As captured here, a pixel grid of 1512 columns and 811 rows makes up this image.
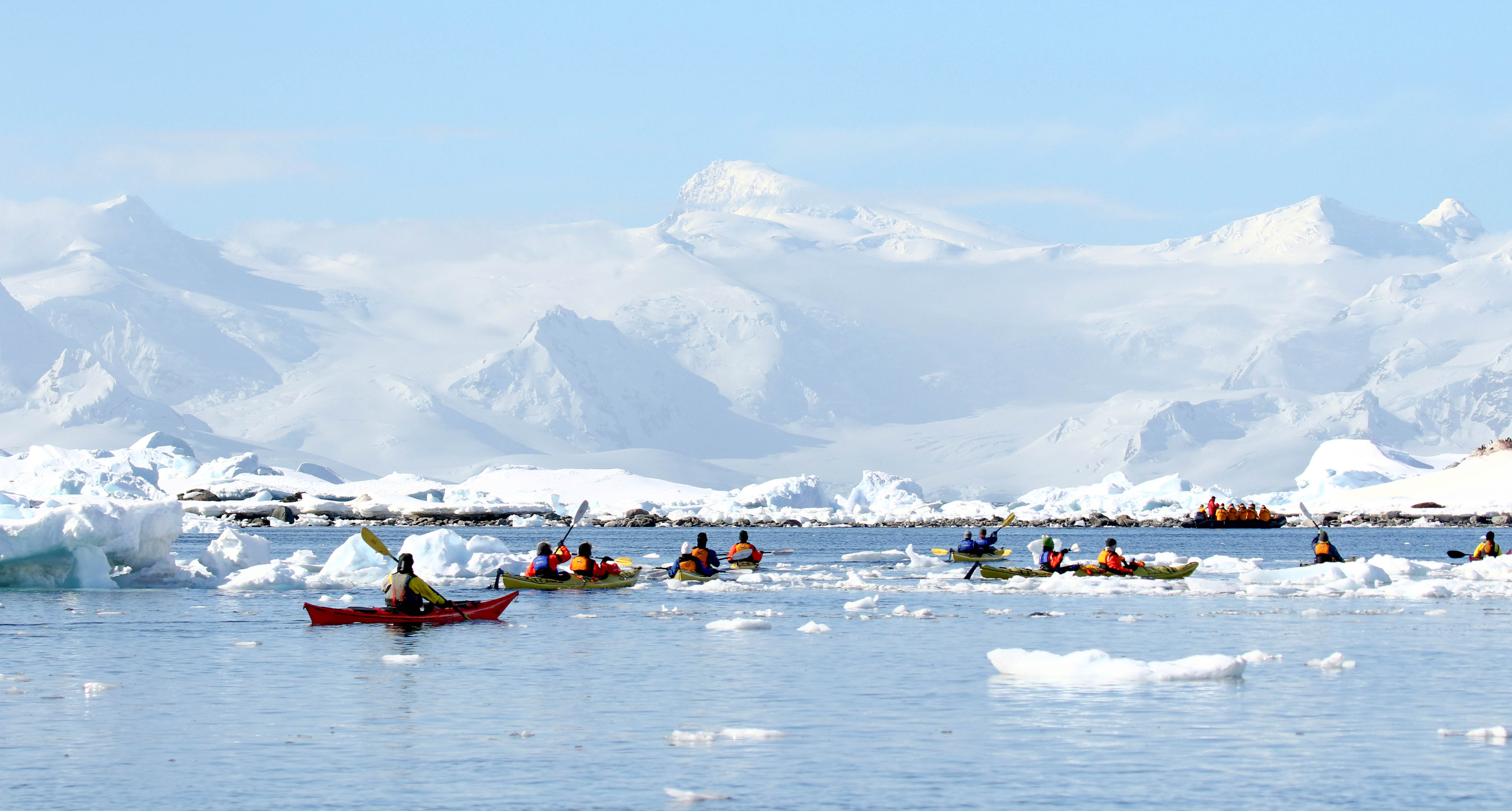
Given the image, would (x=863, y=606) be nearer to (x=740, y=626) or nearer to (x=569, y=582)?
(x=740, y=626)

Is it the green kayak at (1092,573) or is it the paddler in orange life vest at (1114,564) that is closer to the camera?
the paddler in orange life vest at (1114,564)

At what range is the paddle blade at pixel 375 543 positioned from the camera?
105 ft

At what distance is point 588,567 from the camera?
3972 cm

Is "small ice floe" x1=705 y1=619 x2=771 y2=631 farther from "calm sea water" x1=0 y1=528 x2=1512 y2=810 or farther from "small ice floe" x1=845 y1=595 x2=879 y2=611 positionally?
"small ice floe" x1=845 y1=595 x2=879 y2=611

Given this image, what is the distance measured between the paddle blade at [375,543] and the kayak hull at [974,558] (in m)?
24.1

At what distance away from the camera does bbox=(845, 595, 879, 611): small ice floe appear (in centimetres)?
3138

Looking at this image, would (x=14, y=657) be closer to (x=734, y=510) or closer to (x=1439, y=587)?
(x=1439, y=587)

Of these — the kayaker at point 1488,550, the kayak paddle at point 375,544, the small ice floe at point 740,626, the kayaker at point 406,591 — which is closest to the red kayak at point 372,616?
the kayaker at point 406,591

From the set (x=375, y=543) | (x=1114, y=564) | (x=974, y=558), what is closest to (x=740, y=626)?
(x=375, y=543)

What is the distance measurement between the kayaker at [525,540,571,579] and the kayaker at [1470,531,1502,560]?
24.5 metres

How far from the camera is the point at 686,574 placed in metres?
43.1

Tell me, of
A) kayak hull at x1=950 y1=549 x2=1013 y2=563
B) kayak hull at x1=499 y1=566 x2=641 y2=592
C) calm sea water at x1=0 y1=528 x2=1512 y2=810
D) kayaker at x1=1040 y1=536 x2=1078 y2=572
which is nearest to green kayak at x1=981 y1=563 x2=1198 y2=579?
kayaker at x1=1040 y1=536 x2=1078 y2=572

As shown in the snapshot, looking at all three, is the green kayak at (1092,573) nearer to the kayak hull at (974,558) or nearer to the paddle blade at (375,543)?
the kayak hull at (974,558)

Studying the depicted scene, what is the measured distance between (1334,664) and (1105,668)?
11.4 ft
